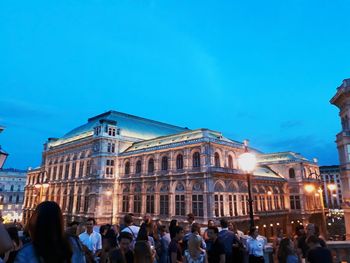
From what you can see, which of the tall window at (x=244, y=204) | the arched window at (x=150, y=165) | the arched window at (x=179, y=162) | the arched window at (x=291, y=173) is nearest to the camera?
the tall window at (x=244, y=204)

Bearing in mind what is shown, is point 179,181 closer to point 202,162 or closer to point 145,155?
point 202,162

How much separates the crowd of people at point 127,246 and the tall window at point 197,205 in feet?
82.5

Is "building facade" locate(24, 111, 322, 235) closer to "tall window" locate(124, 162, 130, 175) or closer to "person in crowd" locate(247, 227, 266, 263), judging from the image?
"tall window" locate(124, 162, 130, 175)

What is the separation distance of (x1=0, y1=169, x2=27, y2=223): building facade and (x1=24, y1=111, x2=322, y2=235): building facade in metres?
25.3

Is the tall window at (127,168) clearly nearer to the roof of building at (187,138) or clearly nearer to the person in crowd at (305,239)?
the roof of building at (187,138)

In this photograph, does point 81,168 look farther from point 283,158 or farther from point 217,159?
point 283,158

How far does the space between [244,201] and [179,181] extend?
1107cm

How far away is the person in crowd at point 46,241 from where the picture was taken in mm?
3010

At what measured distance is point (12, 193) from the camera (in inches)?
3617

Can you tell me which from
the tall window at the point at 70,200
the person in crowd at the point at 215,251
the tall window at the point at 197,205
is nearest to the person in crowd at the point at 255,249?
the person in crowd at the point at 215,251

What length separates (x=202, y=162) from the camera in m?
37.6

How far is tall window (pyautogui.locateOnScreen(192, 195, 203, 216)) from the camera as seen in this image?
36.5m

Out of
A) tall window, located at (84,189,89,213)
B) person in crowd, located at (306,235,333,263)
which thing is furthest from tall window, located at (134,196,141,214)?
person in crowd, located at (306,235,333,263)

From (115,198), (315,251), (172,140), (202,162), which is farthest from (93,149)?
(315,251)
